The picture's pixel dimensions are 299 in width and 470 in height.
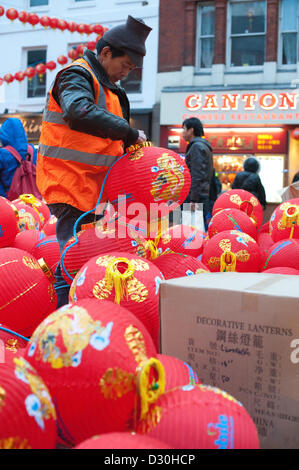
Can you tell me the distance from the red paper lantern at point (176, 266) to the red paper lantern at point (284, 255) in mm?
866

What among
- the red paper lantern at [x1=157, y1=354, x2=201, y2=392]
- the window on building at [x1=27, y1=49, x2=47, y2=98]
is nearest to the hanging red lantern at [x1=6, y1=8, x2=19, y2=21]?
the window on building at [x1=27, y1=49, x2=47, y2=98]

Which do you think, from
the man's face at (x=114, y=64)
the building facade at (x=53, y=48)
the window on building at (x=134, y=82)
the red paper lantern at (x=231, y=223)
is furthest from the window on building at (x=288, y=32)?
the man's face at (x=114, y=64)

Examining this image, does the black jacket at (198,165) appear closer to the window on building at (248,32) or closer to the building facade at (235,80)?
the building facade at (235,80)

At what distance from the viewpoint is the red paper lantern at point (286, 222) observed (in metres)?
3.57

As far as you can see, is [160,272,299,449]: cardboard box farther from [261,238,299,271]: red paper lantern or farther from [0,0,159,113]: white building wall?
[0,0,159,113]: white building wall

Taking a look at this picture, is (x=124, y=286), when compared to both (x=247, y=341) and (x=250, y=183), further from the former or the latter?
(x=250, y=183)

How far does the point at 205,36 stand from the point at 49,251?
11.8 meters

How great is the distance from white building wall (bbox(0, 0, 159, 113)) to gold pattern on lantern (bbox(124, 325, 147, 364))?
1285cm

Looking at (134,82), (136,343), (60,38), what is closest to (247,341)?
(136,343)

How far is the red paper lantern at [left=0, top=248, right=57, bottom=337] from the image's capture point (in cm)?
238

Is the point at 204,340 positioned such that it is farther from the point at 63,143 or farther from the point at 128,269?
the point at 63,143

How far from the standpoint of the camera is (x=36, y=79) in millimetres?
15312

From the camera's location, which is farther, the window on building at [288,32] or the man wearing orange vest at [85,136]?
the window on building at [288,32]

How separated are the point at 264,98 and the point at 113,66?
34.6ft
